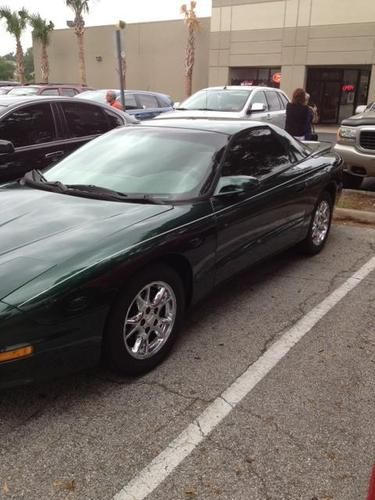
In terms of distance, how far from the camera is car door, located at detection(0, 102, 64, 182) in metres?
5.72

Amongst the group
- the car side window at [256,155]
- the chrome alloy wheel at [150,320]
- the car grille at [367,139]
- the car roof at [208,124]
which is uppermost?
the car roof at [208,124]

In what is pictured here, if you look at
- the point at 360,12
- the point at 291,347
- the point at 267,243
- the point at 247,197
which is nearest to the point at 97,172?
the point at 247,197

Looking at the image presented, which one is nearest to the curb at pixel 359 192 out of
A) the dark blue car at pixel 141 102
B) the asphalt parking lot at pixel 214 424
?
the asphalt parking lot at pixel 214 424

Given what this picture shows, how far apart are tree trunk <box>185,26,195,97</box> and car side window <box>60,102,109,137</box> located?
77.9ft

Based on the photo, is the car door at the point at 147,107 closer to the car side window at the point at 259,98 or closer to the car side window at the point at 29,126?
the car side window at the point at 259,98

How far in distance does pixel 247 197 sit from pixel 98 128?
3.59 m

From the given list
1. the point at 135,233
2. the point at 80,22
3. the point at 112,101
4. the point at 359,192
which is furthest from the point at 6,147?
the point at 80,22

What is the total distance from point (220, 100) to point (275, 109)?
1482 mm

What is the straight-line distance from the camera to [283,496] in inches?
88.0

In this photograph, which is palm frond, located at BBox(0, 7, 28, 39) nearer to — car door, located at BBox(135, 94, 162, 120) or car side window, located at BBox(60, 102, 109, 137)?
car door, located at BBox(135, 94, 162, 120)

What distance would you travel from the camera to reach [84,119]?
6.71 m

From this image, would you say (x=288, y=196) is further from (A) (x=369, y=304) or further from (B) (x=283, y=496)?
(B) (x=283, y=496)

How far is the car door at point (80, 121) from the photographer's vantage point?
21.0ft

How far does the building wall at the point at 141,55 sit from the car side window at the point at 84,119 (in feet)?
78.0
